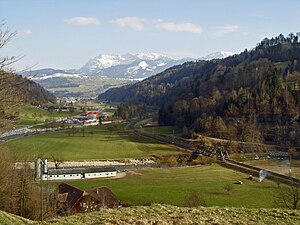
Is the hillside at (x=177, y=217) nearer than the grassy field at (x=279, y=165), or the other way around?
the hillside at (x=177, y=217)

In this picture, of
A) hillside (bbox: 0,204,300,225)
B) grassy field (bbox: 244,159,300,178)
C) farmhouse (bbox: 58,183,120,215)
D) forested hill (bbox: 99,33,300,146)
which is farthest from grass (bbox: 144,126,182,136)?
hillside (bbox: 0,204,300,225)

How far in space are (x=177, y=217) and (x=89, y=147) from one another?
2640 inches

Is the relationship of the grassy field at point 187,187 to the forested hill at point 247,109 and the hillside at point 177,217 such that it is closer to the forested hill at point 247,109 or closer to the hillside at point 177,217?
the hillside at point 177,217

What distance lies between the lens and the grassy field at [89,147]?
71.1 meters

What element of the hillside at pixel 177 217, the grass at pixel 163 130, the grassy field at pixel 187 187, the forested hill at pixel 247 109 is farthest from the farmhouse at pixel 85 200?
the grass at pixel 163 130

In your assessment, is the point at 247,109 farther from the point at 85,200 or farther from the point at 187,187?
the point at 85,200

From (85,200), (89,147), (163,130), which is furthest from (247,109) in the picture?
(85,200)

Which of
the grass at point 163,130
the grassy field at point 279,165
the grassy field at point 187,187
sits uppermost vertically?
the grass at point 163,130

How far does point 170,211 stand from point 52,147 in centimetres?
6608

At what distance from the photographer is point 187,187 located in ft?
142

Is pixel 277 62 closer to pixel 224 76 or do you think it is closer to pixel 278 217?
pixel 224 76

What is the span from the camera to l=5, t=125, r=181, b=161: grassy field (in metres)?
71.1

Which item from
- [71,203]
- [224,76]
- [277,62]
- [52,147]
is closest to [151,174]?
[71,203]

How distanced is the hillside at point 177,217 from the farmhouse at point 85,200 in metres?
16.3
